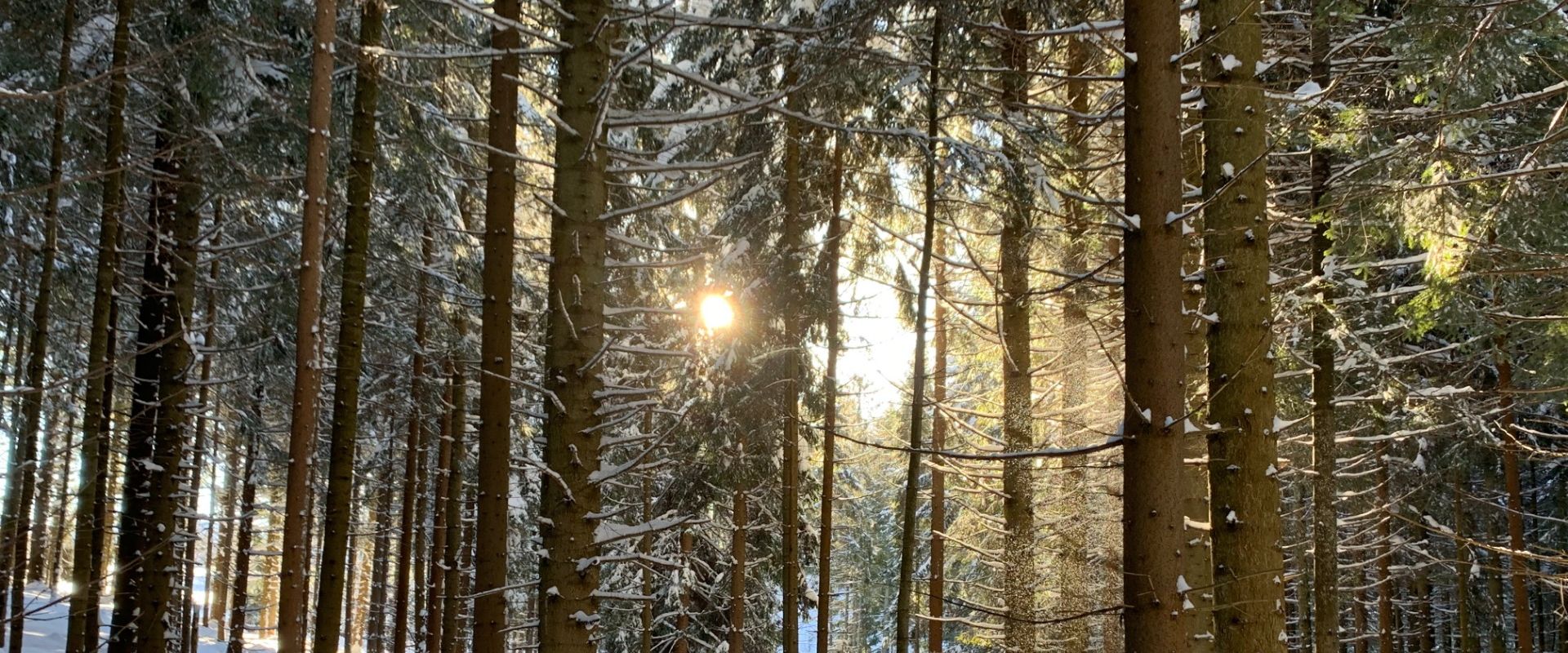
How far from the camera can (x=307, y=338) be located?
19.5 ft

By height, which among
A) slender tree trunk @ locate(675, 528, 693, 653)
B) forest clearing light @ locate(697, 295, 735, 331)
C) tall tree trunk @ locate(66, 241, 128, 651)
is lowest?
slender tree trunk @ locate(675, 528, 693, 653)

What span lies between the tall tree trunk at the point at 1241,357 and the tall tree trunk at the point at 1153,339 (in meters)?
2.18

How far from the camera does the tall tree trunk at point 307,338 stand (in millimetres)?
5863

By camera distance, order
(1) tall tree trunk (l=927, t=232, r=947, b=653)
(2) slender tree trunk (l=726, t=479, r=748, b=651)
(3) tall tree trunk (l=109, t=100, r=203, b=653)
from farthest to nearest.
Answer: (1) tall tree trunk (l=927, t=232, r=947, b=653)
(2) slender tree trunk (l=726, t=479, r=748, b=651)
(3) tall tree trunk (l=109, t=100, r=203, b=653)

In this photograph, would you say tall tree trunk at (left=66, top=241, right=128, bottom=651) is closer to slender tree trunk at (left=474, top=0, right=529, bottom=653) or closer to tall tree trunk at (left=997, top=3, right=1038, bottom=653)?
slender tree trunk at (left=474, top=0, right=529, bottom=653)

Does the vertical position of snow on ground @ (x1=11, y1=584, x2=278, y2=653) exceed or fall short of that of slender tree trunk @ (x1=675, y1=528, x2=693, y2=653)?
it falls short

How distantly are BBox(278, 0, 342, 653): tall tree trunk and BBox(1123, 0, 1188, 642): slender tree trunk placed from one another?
5.15m

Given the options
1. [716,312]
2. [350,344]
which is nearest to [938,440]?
[716,312]

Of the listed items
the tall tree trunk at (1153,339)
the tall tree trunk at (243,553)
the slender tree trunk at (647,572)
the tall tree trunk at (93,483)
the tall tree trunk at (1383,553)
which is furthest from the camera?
the tall tree trunk at (1383,553)

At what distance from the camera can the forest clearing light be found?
10.4m

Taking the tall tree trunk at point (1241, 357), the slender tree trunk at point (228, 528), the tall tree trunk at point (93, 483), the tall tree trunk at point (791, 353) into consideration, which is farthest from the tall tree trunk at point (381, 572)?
the tall tree trunk at point (1241, 357)

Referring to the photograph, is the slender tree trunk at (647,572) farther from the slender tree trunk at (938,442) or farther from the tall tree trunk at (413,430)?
the slender tree trunk at (938,442)

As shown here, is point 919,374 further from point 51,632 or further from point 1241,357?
point 51,632

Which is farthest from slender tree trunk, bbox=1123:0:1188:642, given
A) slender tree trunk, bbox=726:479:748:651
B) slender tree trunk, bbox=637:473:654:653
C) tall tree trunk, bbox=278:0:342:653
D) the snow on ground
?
the snow on ground
